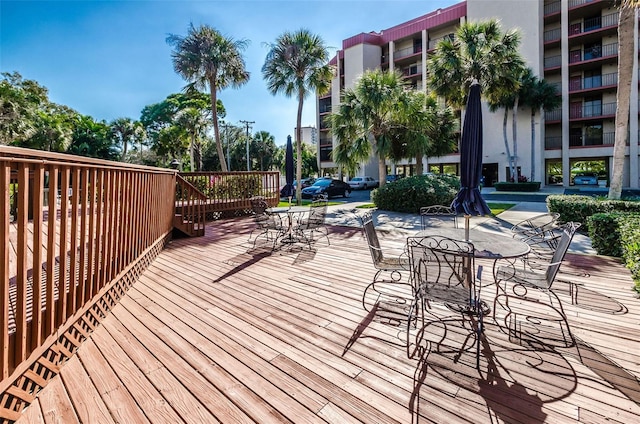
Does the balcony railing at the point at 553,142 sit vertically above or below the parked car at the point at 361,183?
above

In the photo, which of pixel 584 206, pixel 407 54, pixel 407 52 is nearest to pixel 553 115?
pixel 407 54

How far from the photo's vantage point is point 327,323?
3.06 meters

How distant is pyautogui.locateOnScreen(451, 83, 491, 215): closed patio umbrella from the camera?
354cm

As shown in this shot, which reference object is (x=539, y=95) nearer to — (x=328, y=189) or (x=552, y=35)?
(x=552, y=35)

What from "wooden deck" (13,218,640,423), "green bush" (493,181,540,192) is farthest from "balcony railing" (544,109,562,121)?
"wooden deck" (13,218,640,423)

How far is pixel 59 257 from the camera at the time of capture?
2410 mm

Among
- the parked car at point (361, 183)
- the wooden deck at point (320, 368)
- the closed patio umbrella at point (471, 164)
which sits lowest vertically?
the wooden deck at point (320, 368)

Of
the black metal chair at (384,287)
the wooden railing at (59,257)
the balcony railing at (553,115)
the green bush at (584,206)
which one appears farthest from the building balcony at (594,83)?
the wooden railing at (59,257)

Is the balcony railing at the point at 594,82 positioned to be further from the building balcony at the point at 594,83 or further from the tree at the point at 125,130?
the tree at the point at 125,130

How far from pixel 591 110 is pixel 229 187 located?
28214mm

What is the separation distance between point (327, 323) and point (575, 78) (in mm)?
31460

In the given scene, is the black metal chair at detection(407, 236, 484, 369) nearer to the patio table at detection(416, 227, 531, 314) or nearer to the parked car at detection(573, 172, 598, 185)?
the patio table at detection(416, 227, 531, 314)

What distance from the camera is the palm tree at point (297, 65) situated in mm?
14703

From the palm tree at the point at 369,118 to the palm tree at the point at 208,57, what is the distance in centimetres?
601
